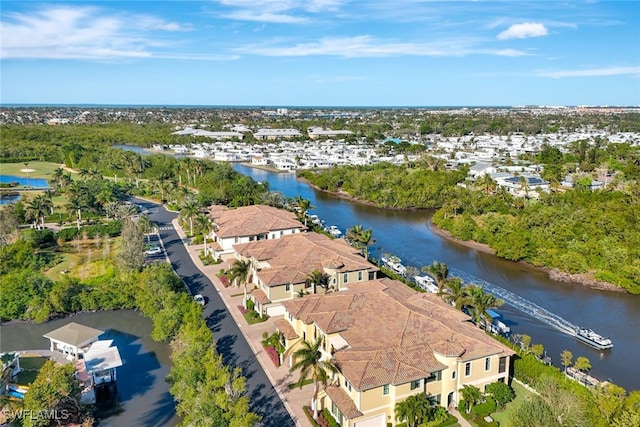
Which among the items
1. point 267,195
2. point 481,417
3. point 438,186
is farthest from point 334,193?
point 481,417

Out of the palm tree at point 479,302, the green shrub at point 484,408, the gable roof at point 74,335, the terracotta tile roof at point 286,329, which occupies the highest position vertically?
the palm tree at point 479,302

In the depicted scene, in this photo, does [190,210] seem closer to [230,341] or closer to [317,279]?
[317,279]

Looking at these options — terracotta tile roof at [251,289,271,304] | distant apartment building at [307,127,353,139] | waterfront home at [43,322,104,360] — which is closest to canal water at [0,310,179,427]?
waterfront home at [43,322,104,360]

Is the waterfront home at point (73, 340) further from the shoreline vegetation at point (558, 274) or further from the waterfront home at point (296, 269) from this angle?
the shoreline vegetation at point (558, 274)

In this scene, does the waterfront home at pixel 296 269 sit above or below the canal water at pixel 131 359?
above

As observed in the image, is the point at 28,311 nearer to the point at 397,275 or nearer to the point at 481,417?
the point at 397,275

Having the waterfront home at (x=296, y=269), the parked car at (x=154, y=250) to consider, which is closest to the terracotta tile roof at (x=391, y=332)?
the waterfront home at (x=296, y=269)

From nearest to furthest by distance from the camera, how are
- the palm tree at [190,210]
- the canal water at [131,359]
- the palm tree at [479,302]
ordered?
1. the canal water at [131,359]
2. the palm tree at [479,302]
3. the palm tree at [190,210]
